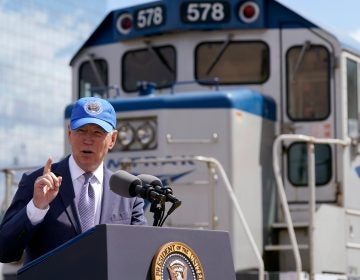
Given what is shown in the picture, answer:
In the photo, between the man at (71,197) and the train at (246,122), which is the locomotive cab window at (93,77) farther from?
the man at (71,197)

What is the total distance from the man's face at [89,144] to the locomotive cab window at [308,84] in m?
5.29

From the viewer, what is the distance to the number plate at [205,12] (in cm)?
859

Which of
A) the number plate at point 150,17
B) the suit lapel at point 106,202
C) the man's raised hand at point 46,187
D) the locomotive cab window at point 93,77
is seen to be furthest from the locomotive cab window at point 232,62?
the man's raised hand at point 46,187

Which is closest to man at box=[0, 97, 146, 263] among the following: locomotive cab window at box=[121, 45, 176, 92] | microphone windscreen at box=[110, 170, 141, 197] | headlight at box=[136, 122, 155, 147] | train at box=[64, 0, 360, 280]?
microphone windscreen at box=[110, 170, 141, 197]

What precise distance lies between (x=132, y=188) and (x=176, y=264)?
0.32 m

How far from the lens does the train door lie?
27.1 feet

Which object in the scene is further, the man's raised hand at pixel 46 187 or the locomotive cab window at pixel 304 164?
the locomotive cab window at pixel 304 164

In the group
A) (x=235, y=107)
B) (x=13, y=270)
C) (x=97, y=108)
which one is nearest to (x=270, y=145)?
(x=235, y=107)

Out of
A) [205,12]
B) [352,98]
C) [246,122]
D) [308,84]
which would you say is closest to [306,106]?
[308,84]

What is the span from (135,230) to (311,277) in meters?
4.67

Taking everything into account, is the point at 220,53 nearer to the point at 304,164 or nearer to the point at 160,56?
the point at 160,56

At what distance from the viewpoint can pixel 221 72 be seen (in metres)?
8.65

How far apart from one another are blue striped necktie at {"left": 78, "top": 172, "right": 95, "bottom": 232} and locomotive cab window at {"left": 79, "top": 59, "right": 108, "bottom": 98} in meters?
6.01

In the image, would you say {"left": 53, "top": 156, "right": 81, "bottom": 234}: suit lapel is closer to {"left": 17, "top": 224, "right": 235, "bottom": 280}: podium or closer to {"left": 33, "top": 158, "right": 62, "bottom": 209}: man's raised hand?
{"left": 33, "top": 158, "right": 62, "bottom": 209}: man's raised hand
